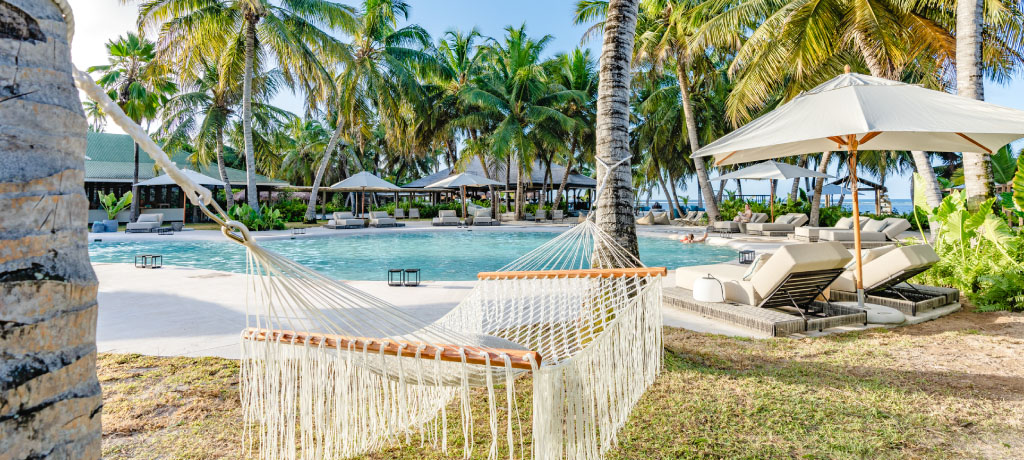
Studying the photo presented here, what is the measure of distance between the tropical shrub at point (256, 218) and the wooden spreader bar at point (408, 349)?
1146cm

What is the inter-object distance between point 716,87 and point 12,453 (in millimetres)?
17285

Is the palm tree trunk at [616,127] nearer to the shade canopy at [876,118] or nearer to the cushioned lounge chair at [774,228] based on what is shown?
the shade canopy at [876,118]

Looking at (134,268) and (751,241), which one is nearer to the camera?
(134,268)

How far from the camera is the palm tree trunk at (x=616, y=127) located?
265 cm

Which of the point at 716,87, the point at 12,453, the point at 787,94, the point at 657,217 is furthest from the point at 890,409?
the point at 716,87

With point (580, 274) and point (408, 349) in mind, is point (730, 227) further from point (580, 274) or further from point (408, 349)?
point (408, 349)

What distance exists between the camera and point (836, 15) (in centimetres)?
715

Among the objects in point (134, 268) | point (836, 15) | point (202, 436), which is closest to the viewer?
point (202, 436)

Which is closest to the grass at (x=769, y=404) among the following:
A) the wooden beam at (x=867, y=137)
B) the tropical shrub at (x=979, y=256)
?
the tropical shrub at (x=979, y=256)

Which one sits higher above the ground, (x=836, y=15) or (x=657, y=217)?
(x=836, y=15)

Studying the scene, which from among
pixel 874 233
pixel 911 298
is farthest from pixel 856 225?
pixel 874 233

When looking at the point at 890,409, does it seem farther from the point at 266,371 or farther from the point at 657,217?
the point at 657,217

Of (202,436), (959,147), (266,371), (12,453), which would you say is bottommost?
(202,436)

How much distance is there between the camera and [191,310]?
3633 millimetres
